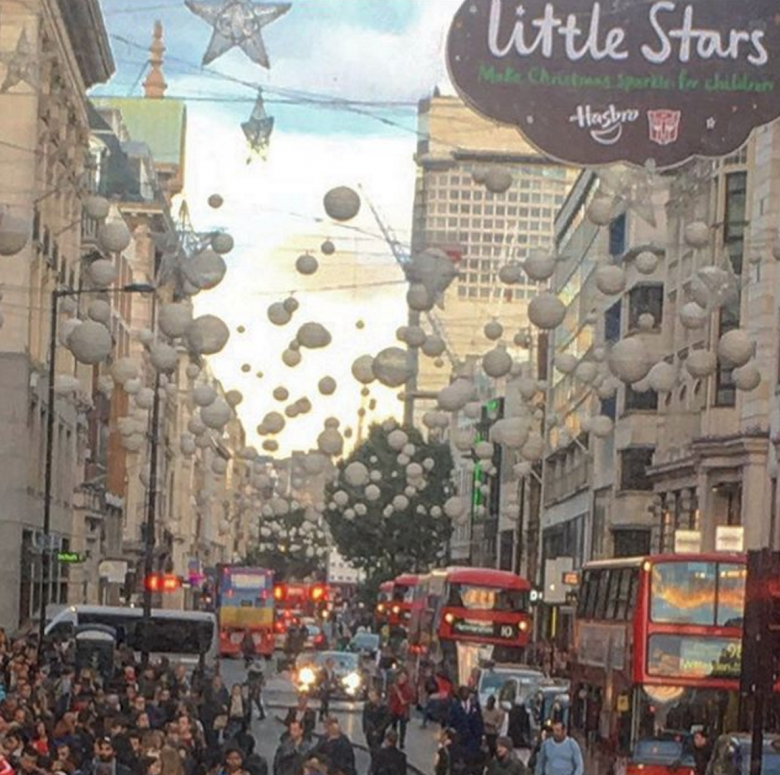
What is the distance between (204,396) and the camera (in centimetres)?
3819

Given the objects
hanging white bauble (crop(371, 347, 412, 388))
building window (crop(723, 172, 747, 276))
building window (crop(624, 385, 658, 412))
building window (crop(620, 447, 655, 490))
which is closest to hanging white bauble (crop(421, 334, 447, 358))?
hanging white bauble (crop(371, 347, 412, 388))

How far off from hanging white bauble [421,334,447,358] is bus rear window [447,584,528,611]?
2634 cm

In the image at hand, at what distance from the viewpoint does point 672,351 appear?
7281cm

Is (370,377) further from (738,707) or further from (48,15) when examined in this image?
(48,15)

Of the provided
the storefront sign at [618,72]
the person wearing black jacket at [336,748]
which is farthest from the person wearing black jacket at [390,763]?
the storefront sign at [618,72]

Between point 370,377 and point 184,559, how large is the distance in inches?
→ 4357

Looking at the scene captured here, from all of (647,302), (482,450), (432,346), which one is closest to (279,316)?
(432,346)

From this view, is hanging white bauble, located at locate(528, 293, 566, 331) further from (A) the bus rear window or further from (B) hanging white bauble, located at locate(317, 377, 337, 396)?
(A) the bus rear window

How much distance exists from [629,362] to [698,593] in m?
5.03

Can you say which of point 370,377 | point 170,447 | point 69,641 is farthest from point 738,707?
point 170,447

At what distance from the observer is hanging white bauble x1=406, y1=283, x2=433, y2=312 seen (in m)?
29.7

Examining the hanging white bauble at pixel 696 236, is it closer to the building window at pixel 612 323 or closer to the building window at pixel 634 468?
the building window at pixel 634 468

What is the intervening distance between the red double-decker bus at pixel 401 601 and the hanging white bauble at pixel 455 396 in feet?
154

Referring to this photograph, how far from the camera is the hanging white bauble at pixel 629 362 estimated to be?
103 feet
